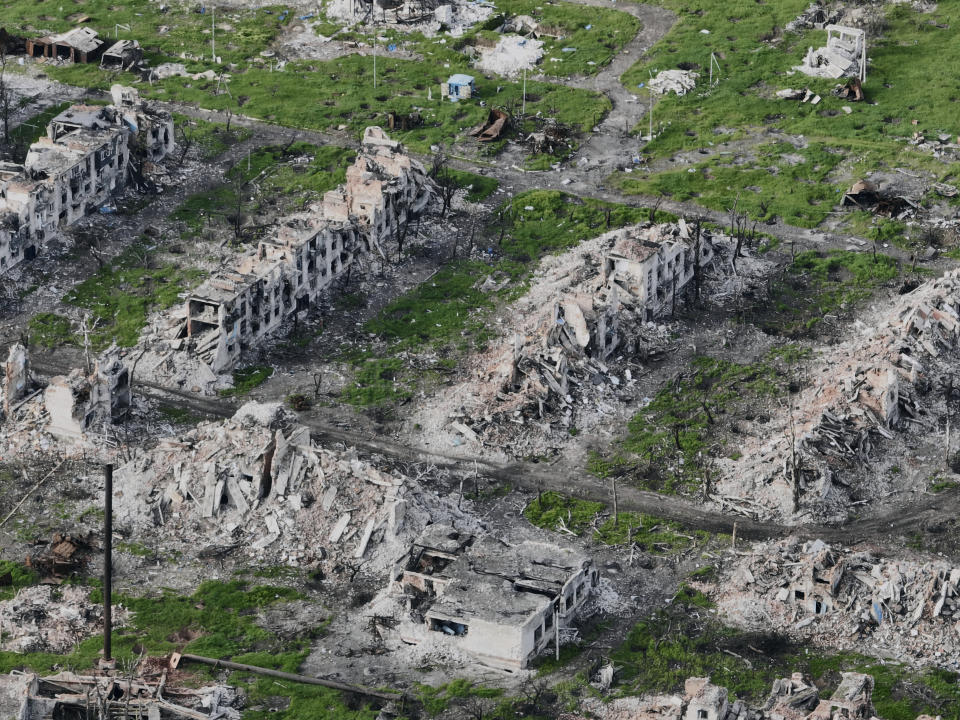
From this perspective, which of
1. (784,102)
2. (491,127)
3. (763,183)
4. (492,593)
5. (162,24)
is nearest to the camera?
(492,593)

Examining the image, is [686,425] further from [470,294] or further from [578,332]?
[470,294]

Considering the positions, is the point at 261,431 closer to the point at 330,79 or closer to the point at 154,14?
the point at 330,79

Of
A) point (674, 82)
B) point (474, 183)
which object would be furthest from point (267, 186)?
point (674, 82)

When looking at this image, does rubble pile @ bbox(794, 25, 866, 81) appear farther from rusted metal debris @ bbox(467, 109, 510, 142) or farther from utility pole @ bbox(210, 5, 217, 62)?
utility pole @ bbox(210, 5, 217, 62)

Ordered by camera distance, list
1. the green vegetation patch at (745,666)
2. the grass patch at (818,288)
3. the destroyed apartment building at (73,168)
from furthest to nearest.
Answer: the destroyed apartment building at (73,168), the grass patch at (818,288), the green vegetation patch at (745,666)

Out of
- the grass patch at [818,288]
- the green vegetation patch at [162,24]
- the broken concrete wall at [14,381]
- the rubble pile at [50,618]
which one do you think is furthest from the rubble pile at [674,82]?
the rubble pile at [50,618]

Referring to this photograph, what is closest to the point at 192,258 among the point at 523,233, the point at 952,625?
the point at 523,233

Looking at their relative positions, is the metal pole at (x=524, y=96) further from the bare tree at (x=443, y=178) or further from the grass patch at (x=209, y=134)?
the grass patch at (x=209, y=134)
